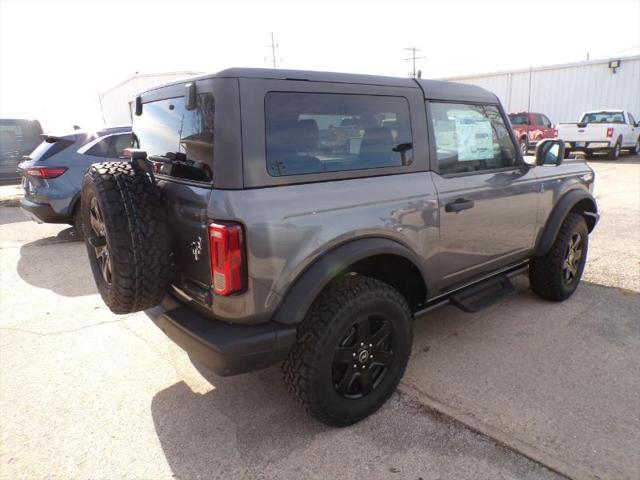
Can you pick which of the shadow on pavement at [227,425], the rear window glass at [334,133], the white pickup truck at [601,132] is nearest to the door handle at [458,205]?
the rear window glass at [334,133]

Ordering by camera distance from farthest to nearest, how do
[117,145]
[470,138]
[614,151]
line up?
1. [614,151]
2. [117,145]
3. [470,138]

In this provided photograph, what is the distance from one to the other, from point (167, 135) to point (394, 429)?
6.99 feet

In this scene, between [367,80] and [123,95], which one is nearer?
[367,80]

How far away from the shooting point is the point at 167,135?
A: 2594mm

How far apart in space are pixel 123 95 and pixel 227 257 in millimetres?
25667

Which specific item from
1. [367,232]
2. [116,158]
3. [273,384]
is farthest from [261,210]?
[116,158]

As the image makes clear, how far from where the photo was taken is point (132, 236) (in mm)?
2168

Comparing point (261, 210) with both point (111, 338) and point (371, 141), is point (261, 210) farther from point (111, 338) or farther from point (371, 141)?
point (111, 338)

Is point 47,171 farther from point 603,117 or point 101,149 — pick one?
point 603,117

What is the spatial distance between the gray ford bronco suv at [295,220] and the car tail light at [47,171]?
12.4ft

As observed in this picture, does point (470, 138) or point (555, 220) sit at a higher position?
point (470, 138)

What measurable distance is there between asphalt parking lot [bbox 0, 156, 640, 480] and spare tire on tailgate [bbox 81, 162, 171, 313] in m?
0.79

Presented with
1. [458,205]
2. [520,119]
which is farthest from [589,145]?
[458,205]

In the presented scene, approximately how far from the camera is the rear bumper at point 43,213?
605 centimetres
